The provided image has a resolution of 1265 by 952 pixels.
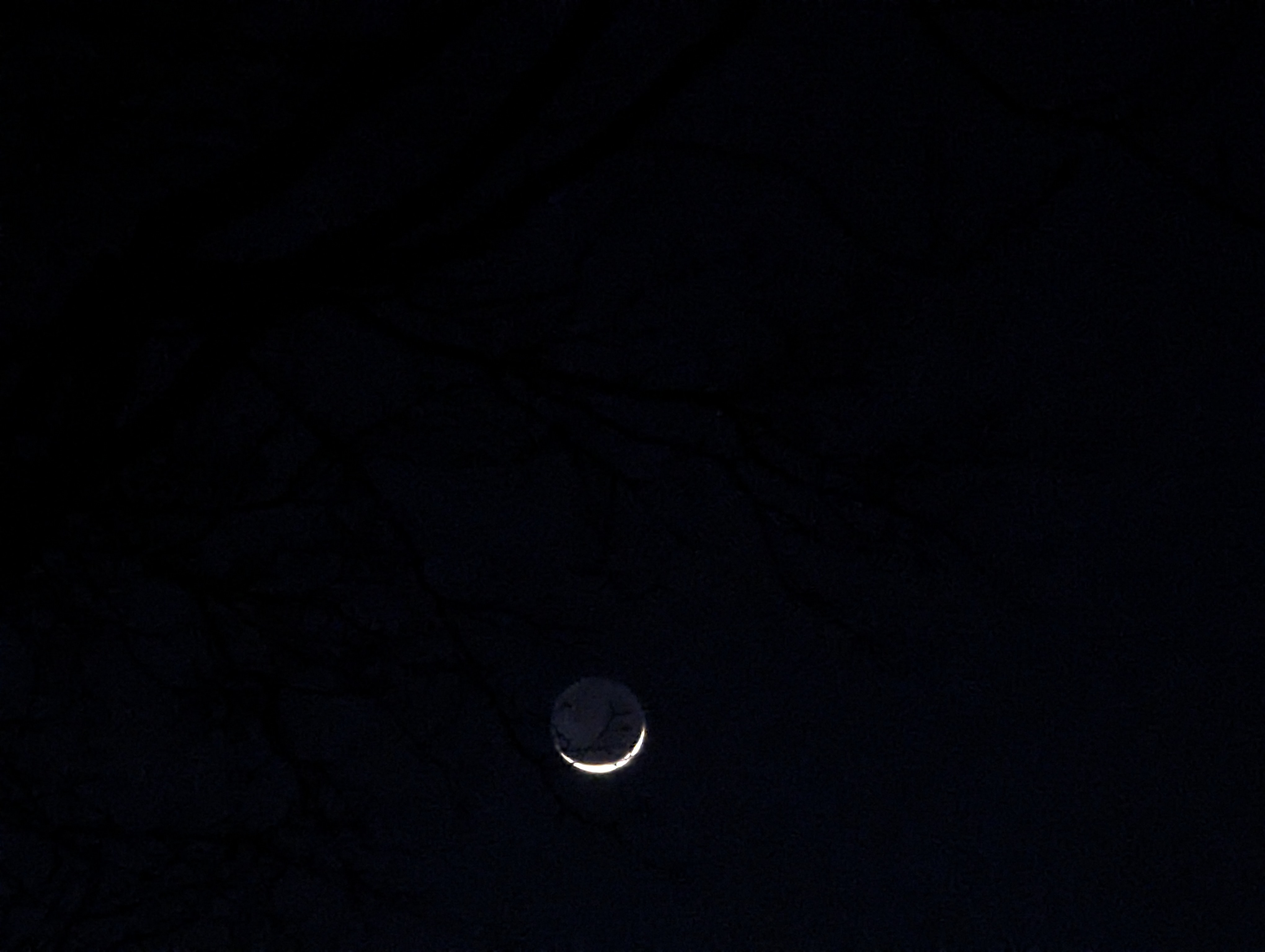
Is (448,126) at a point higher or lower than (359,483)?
higher

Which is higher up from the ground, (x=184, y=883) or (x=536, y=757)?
(x=536, y=757)

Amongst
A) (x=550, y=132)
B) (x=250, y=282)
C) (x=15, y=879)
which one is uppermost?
(x=550, y=132)

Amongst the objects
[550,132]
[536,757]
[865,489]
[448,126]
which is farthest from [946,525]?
[448,126]

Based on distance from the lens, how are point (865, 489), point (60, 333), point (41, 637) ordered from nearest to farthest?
point (60, 333)
point (865, 489)
point (41, 637)

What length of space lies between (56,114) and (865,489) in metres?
2.71

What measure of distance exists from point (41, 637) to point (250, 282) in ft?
5.40

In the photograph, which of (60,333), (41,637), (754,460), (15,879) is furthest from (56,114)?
(15,879)

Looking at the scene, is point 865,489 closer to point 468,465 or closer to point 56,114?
point 468,465

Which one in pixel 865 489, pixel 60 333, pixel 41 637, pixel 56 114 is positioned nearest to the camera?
pixel 60 333

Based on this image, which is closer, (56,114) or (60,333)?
(60,333)

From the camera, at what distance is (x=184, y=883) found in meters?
3.92

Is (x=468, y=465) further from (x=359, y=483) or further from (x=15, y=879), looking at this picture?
(x=15, y=879)

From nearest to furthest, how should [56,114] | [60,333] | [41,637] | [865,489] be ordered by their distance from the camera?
[60,333], [56,114], [865,489], [41,637]

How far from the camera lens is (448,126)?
373 cm
